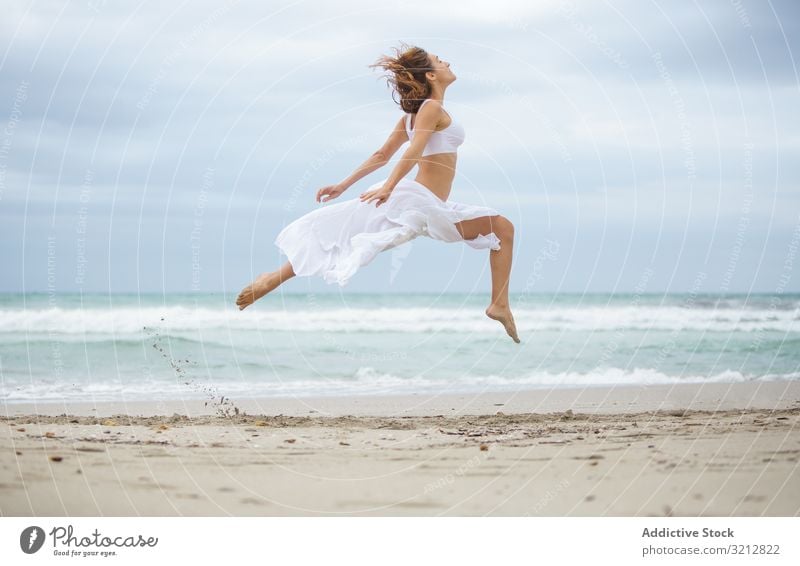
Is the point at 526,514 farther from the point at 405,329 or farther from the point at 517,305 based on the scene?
the point at 517,305

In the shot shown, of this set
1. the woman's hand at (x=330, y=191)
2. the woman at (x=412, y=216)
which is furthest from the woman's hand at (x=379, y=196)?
the woman's hand at (x=330, y=191)

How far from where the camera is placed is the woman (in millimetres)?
6957

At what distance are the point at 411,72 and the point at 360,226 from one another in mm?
1219

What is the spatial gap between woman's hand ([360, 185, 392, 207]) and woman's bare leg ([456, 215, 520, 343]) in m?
0.84

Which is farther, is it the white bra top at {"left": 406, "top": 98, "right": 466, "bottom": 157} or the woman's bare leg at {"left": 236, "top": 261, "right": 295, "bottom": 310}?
the white bra top at {"left": 406, "top": 98, "right": 466, "bottom": 157}

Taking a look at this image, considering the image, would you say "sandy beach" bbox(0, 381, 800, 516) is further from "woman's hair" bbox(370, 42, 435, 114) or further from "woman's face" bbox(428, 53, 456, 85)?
"woman's face" bbox(428, 53, 456, 85)

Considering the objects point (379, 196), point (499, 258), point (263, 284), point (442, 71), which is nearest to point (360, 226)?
point (379, 196)

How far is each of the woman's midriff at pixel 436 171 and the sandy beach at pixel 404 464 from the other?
7.19 feet

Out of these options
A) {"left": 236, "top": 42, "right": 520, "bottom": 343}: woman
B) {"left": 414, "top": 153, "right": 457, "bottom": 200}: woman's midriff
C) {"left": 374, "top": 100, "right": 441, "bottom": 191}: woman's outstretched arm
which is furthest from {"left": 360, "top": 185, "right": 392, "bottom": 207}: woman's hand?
{"left": 414, "top": 153, "right": 457, "bottom": 200}: woman's midriff

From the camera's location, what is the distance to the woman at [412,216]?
22.8ft

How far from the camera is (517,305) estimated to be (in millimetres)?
25172

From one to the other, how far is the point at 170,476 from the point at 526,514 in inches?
105

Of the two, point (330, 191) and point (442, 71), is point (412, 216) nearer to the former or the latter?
point (330, 191)
